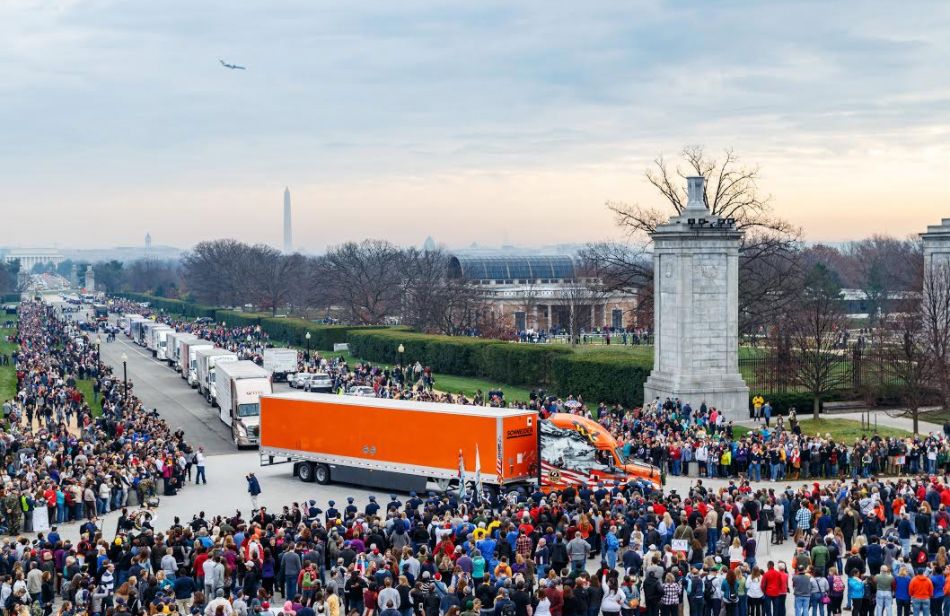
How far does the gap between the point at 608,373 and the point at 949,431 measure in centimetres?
1675

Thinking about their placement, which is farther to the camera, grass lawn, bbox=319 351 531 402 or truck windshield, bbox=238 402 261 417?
grass lawn, bbox=319 351 531 402

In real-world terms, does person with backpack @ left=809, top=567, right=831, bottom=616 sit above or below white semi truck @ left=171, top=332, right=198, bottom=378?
below

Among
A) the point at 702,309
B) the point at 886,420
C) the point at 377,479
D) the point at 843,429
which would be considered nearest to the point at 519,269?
the point at 886,420

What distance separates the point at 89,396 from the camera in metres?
67.5

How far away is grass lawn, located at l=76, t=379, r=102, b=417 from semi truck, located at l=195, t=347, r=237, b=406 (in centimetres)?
555

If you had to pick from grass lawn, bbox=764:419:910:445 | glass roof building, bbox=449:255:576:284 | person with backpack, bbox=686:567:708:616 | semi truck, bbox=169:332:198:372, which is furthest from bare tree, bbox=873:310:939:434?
glass roof building, bbox=449:255:576:284

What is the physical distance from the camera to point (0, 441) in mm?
42500

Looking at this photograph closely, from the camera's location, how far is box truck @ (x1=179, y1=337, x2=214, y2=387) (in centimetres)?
7212

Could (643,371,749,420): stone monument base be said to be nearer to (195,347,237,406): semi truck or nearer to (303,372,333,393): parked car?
(303,372,333,393): parked car

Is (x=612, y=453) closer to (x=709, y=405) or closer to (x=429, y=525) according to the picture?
(x=429, y=525)

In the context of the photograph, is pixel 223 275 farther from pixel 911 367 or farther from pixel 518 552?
pixel 518 552

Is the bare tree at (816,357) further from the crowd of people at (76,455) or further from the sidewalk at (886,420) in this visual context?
the crowd of people at (76,455)

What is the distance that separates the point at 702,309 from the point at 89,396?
3608cm

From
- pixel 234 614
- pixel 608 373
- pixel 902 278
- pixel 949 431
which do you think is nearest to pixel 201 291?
pixel 902 278
